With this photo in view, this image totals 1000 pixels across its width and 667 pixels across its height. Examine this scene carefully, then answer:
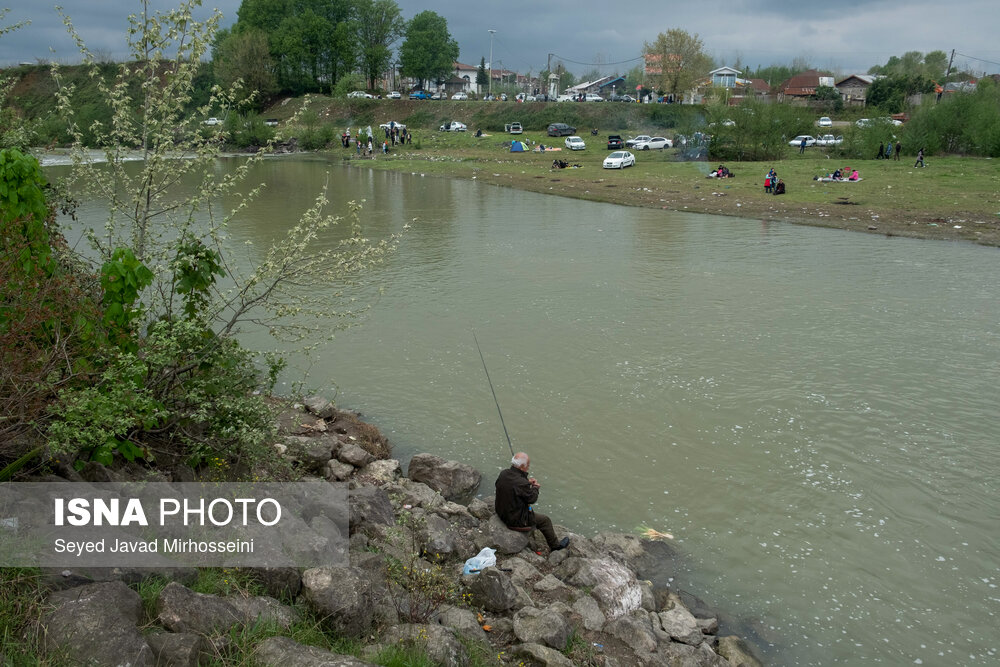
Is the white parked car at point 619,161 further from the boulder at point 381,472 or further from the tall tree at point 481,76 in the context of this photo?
the tall tree at point 481,76

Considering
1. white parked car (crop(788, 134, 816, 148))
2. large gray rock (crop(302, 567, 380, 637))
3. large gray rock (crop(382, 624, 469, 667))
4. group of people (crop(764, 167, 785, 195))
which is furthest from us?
white parked car (crop(788, 134, 816, 148))

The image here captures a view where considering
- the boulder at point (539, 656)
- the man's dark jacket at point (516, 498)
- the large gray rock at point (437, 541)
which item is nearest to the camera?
the boulder at point (539, 656)

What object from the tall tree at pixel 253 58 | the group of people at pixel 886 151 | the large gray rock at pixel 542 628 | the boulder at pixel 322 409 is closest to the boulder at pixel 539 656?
the large gray rock at pixel 542 628

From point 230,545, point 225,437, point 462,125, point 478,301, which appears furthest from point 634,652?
point 462,125

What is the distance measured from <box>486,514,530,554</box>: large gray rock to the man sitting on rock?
0.13 metres

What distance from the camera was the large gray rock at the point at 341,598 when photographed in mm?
5359

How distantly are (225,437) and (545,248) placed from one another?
59.5ft

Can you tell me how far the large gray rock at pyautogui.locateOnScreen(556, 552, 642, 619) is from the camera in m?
7.09

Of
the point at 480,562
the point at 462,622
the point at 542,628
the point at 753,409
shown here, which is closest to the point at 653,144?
the point at 753,409

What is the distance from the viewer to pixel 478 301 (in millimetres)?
17891

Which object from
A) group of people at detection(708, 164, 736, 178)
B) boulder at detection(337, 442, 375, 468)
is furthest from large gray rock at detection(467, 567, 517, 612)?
group of people at detection(708, 164, 736, 178)

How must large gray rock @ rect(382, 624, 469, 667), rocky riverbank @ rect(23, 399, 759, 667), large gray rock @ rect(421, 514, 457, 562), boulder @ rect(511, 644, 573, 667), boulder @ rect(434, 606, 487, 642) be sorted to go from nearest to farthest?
1. rocky riverbank @ rect(23, 399, 759, 667)
2. large gray rock @ rect(382, 624, 469, 667)
3. boulder @ rect(511, 644, 573, 667)
4. boulder @ rect(434, 606, 487, 642)
5. large gray rock @ rect(421, 514, 457, 562)

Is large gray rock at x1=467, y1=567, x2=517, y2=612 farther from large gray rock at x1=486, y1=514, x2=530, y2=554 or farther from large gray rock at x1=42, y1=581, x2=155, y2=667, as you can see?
large gray rock at x1=42, y1=581, x2=155, y2=667

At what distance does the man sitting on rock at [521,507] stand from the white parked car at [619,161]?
129 feet
